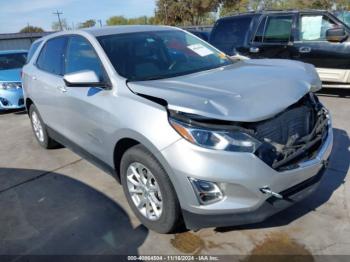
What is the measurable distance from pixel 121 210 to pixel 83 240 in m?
0.53

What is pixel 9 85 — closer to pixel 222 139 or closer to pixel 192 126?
pixel 192 126

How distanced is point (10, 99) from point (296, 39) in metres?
6.41

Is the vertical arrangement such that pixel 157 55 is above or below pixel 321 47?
above

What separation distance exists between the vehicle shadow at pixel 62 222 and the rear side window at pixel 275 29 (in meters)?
5.10

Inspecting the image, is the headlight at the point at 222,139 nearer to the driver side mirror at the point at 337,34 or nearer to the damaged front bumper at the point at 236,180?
the damaged front bumper at the point at 236,180

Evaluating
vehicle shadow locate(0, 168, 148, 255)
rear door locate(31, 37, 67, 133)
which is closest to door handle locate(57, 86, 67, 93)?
rear door locate(31, 37, 67, 133)

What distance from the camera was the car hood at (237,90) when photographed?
98.7 inches

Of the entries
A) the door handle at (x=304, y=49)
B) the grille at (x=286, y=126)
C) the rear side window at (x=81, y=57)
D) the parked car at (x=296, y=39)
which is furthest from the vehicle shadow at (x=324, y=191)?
the door handle at (x=304, y=49)

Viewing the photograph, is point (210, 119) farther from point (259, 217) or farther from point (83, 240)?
point (83, 240)

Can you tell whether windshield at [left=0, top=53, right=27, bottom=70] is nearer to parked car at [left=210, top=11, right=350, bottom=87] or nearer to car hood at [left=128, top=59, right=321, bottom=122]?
parked car at [left=210, top=11, right=350, bottom=87]

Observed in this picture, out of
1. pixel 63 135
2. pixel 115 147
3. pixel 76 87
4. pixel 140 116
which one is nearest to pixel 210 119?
pixel 140 116

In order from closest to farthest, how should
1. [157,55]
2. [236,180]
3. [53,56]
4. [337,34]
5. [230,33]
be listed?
[236,180] → [157,55] → [53,56] → [337,34] → [230,33]

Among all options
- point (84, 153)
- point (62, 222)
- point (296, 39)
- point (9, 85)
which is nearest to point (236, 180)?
point (62, 222)

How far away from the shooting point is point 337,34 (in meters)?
6.48
